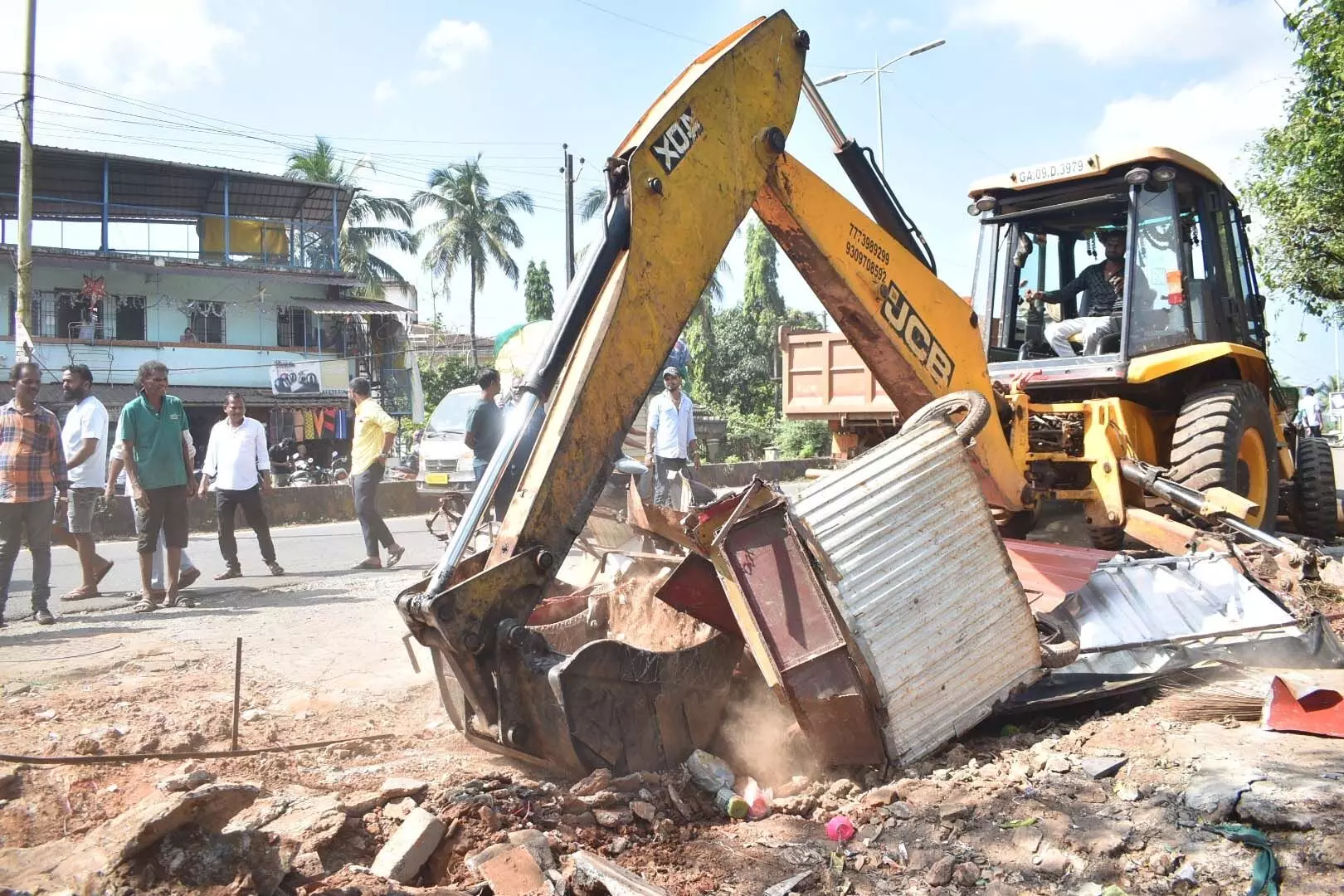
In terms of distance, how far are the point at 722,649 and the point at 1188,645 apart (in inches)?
84.5

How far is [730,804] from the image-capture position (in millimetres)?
3203

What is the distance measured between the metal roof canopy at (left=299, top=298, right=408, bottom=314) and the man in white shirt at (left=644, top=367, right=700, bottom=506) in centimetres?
1969

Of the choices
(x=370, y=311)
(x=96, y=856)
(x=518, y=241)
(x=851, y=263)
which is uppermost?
(x=518, y=241)

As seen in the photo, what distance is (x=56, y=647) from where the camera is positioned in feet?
17.3

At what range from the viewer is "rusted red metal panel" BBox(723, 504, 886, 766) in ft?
10.4

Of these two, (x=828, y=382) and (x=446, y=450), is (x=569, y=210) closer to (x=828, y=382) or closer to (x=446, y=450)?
(x=446, y=450)

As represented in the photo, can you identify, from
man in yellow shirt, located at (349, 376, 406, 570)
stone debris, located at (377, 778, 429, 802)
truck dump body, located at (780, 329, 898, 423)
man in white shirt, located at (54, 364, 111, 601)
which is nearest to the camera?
stone debris, located at (377, 778, 429, 802)

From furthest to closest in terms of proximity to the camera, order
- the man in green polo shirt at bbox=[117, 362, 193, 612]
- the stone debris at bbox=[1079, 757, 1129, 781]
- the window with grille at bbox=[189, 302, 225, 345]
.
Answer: the window with grille at bbox=[189, 302, 225, 345] < the man in green polo shirt at bbox=[117, 362, 193, 612] < the stone debris at bbox=[1079, 757, 1129, 781]

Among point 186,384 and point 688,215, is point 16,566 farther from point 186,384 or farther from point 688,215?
point 186,384

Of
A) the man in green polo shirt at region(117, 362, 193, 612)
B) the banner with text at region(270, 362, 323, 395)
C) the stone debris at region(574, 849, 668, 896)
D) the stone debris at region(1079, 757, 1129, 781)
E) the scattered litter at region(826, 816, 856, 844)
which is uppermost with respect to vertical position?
the banner with text at region(270, 362, 323, 395)

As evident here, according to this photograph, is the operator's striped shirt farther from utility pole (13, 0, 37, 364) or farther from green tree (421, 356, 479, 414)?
green tree (421, 356, 479, 414)

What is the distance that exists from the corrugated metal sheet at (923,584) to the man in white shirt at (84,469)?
636 centimetres

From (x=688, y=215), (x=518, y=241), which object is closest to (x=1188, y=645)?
(x=688, y=215)

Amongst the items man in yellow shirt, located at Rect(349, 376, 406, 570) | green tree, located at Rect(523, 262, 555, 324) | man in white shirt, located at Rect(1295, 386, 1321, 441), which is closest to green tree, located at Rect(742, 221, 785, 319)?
green tree, located at Rect(523, 262, 555, 324)
